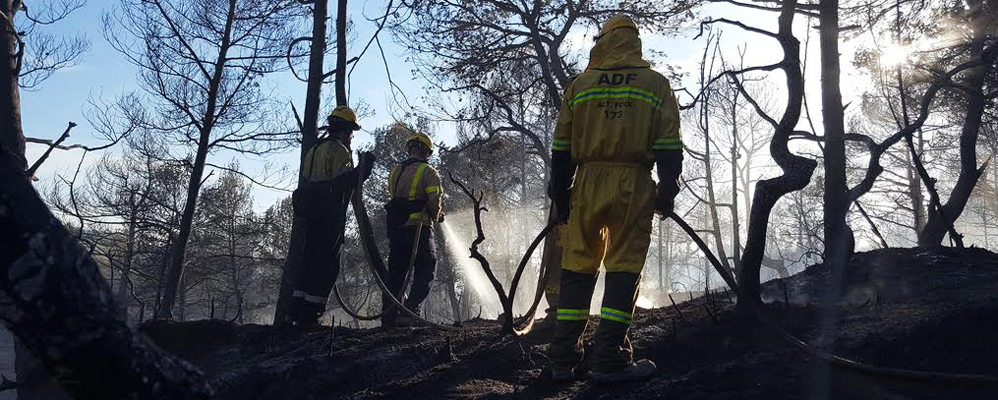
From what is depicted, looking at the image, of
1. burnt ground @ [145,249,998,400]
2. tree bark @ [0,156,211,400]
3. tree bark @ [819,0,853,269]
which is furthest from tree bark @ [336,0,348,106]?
tree bark @ [0,156,211,400]

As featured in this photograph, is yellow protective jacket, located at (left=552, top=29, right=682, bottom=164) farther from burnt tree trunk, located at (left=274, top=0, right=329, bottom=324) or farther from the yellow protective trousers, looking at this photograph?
burnt tree trunk, located at (left=274, top=0, right=329, bottom=324)

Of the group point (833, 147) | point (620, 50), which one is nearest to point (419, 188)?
point (620, 50)

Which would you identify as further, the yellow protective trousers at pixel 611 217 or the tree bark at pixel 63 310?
the yellow protective trousers at pixel 611 217

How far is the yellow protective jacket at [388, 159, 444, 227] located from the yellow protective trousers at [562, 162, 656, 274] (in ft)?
9.82

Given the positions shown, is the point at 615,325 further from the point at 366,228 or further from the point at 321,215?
the point at 321,215

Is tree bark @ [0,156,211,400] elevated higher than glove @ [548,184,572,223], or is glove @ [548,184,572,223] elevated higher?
glove @ [548,184,572,223]

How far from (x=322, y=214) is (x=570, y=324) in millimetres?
3353

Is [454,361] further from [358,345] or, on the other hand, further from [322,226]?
[322,226]

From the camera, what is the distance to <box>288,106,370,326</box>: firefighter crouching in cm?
647

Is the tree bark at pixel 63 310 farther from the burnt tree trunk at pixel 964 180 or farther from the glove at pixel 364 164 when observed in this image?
the burnt tree trunk at pixel 964 180

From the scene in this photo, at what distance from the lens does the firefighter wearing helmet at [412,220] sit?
688 cm

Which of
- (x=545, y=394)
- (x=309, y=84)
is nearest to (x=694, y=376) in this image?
(x=545, y=394)

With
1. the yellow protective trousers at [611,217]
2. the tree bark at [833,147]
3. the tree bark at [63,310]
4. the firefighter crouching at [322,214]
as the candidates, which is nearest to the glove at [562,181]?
the yellow protective trousers at [611,217]

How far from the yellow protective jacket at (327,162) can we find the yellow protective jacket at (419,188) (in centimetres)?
49
